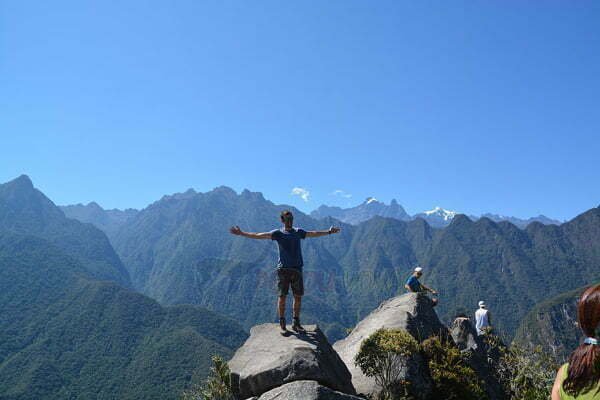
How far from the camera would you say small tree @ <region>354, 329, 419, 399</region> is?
38.1ft

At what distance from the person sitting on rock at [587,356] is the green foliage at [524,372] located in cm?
1291

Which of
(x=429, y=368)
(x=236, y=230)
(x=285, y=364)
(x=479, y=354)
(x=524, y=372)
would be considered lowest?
(x=524, y=372)

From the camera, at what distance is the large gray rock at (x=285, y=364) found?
1071 centimetres

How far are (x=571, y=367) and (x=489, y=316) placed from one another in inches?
797

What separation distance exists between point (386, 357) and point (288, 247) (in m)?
3.95

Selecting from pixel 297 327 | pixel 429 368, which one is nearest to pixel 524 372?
pixel 429 368

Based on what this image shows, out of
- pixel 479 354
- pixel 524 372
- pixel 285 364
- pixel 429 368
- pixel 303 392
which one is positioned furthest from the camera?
pixel 479 354

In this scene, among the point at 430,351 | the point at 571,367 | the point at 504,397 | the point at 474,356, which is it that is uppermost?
the point at 571,367

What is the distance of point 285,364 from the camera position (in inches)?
427

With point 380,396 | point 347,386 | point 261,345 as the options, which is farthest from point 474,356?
point 261,345

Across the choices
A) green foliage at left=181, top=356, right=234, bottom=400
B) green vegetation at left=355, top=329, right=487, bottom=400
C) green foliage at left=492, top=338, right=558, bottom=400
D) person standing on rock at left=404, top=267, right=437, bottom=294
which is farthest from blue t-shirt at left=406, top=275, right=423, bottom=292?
green foliage at left=181, top=356, right=234, bottom=400

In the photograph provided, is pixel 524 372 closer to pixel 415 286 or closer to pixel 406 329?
pixel 406 329

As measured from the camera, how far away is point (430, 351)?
13.9 meters

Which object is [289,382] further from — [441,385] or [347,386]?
[441,385]
